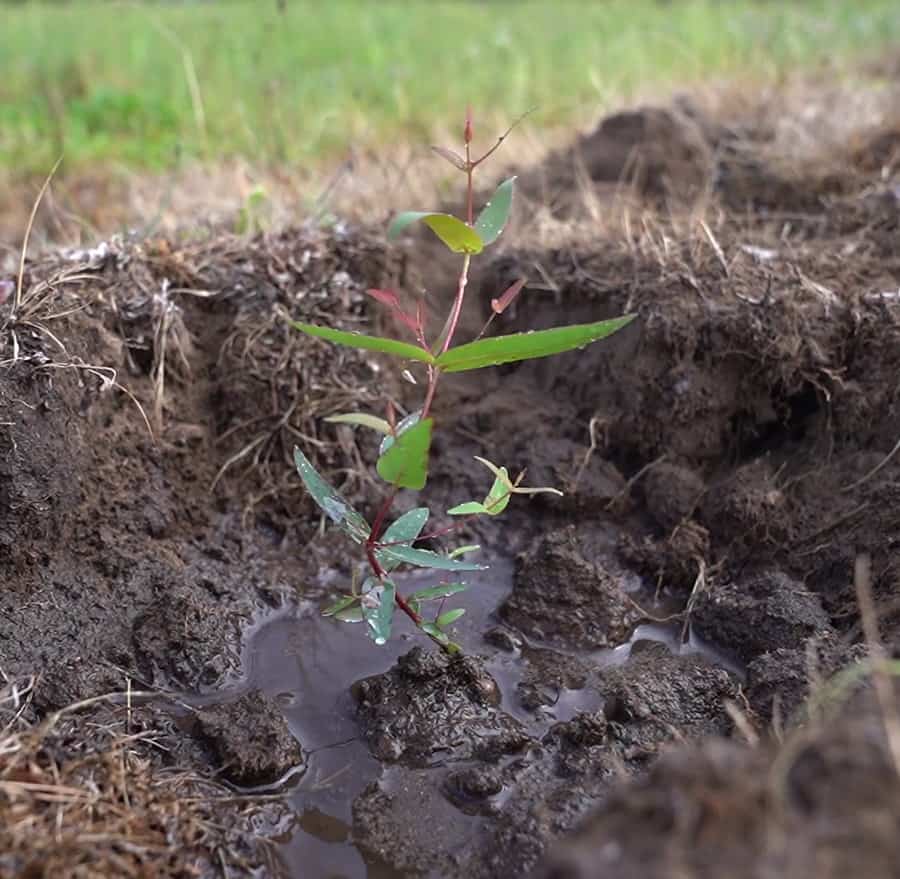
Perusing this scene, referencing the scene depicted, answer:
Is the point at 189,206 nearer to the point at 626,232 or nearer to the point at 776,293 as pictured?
the point at 626,232

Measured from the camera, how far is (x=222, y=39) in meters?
4.96

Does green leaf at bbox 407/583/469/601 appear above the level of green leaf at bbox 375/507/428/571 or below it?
below

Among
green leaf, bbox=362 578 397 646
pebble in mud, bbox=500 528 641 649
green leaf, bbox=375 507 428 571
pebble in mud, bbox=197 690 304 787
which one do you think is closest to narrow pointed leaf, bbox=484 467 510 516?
green leaf, bbox=375 507 428 571

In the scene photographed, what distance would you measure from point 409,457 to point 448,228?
38cm

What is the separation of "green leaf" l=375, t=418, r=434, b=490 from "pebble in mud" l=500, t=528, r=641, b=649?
520 mm

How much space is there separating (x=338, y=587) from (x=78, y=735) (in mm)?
669

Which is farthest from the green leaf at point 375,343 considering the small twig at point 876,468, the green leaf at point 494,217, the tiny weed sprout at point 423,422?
the small twig at point 876,468

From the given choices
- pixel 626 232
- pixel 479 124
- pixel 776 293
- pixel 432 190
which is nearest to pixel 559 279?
pixel 626 232

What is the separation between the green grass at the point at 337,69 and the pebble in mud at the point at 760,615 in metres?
2.18

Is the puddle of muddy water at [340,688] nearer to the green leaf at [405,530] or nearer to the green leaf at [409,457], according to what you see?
the green leaf at [405,530]

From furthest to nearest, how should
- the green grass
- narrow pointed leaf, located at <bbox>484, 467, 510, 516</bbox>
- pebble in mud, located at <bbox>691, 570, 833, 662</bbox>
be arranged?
the green grass → pebble in mud, located at <bbox>691, 570, 833, 662</bbox> → narrow pointed leaf, located at <bbox>484, 467, 510, 516</bbox>

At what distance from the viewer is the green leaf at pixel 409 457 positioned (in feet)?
4.71

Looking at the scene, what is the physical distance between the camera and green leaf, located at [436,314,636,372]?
144 cm

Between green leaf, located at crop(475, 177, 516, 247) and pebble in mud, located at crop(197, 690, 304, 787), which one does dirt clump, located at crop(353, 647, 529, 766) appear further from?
green leaf, located at crop(475, 177, 516, 247)
